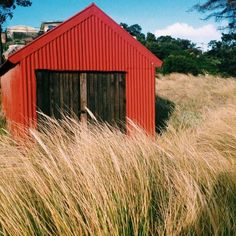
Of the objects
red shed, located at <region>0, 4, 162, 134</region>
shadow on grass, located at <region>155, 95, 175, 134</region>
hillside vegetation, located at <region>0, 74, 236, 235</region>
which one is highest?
red shed, located at <region>0, 4, 162, 134</region>

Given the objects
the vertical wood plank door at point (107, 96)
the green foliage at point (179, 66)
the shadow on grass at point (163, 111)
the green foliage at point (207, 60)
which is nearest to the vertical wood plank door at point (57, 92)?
the vertical wood plank door at point (107, 96)

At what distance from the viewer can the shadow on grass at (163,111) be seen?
13515 millimetres

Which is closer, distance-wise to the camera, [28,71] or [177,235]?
[177,235]

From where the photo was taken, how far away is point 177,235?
2.62m

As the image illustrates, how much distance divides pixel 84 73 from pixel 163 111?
5.77 meters

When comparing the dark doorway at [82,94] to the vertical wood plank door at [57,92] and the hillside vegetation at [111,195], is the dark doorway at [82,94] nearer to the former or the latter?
the vertical wood plank door at [57,92]

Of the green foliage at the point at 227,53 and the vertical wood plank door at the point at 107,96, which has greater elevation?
the green foliage at the point at 227,53

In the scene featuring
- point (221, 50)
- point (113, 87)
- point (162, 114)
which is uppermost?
point (221, 50)

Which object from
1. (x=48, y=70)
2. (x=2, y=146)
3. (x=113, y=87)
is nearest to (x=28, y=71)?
(x=48, y=70)

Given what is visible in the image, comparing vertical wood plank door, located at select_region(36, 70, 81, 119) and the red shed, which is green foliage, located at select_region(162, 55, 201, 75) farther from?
vertical wood plank door, located at select_region(36, 70, 81, 119)

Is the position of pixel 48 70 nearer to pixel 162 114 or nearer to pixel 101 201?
pixel 162 114

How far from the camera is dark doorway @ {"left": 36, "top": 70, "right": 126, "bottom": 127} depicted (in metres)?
9.92

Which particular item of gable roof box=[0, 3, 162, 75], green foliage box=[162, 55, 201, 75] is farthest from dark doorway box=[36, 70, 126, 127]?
green foliage box=[162, 55, 201, 75]

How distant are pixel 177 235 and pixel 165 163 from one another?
1.09 metres
